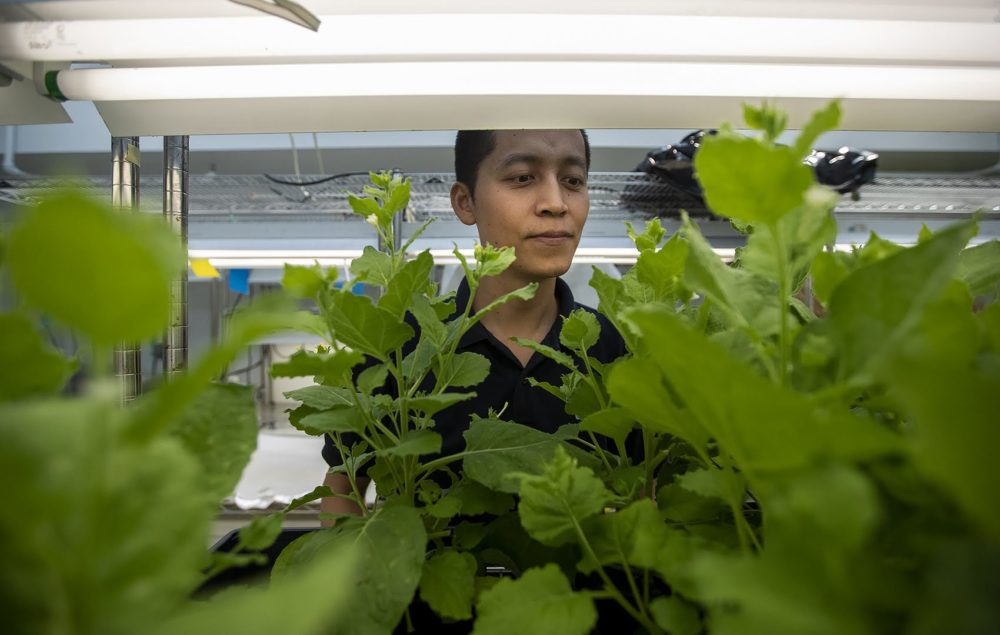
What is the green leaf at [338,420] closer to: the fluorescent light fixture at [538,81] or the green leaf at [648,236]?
the green leaf at [648,236]

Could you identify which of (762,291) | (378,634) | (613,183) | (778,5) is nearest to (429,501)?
(378,634)

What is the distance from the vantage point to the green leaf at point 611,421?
12.1 inches

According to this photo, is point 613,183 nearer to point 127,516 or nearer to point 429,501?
point 429,501

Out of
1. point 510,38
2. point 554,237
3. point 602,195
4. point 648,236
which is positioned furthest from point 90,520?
point 602,195

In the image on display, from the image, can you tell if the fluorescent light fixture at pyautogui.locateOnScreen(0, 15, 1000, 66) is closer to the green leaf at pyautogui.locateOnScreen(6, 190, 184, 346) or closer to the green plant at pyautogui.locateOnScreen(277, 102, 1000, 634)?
the green plant at pyautogui.locateOnScreen(277, 102, 1000, 634)

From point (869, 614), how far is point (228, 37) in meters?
0.61

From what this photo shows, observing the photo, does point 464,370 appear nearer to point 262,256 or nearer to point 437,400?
point 437,400

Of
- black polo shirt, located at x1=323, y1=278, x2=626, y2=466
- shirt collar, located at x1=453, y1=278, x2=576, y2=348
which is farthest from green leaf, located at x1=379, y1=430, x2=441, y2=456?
shirt collar, located at x1=453, y1=278, x2=576, y2=348

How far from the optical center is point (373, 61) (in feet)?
1.88

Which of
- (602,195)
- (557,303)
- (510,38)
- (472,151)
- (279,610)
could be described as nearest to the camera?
(279,610)

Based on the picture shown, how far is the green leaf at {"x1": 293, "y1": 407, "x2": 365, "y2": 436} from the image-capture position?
331 mm

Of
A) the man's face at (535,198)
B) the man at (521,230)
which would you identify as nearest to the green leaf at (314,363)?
the man at (521,230)

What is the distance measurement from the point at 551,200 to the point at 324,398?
56 centimetres

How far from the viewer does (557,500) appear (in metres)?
0.26
